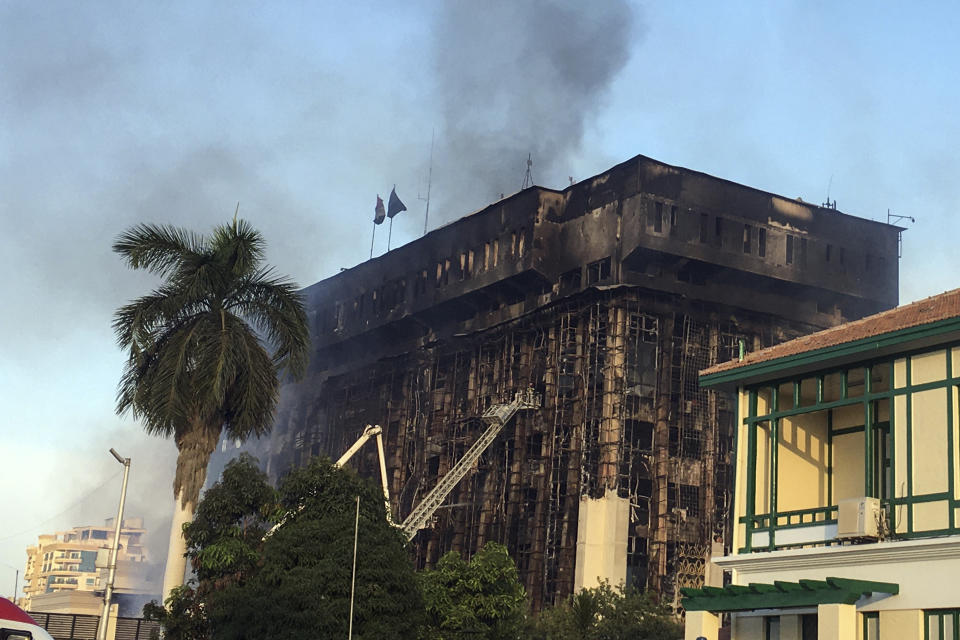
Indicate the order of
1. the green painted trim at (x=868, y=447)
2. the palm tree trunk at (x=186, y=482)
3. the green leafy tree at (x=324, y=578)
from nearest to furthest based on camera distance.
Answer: the green painted trim at (x=868, y=447) < the green leafy tree at (x=324, y=578) < the palm tree trunk at (x=186, y=482)

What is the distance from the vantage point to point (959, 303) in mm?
26344

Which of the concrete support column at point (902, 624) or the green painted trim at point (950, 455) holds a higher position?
the green painted trim at point (950, 455)

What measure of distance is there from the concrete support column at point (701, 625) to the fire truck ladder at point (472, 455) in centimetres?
6070

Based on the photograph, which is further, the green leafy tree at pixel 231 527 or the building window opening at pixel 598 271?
the building window opening at pixel 598 271

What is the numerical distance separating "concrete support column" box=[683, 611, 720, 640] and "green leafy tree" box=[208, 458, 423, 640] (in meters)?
9.50

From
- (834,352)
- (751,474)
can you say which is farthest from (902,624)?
(834,352)

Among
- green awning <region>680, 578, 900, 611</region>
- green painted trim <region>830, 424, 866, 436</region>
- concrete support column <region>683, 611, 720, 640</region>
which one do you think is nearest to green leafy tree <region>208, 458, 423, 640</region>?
concrete support column <region>683, 611, 720, 640</region>

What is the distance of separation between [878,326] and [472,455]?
2564 inches

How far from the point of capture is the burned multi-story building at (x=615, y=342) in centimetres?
8406

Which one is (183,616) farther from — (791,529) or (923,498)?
(923,498)

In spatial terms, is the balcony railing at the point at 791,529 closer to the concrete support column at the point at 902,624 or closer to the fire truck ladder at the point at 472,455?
the concrete support column at the point at 902,624

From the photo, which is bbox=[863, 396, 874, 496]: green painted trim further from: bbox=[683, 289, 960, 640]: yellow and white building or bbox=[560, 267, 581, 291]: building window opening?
bbox=[560, 267, 581, 291]: building window opening

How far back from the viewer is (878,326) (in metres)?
27.7

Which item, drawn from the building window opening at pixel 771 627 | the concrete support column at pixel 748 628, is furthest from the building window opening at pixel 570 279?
the building window opening at pixel 771 627
